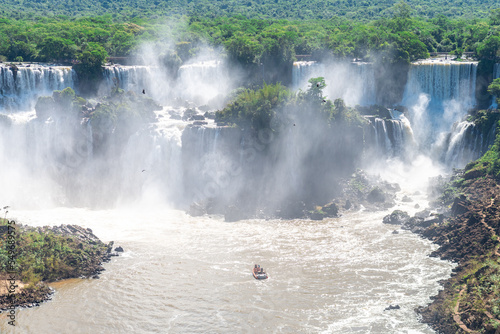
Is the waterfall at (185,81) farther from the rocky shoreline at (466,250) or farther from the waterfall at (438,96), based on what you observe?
the rocky shoreline at (466,250)

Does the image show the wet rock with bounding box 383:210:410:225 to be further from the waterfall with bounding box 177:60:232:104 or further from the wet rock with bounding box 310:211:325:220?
the waterfall with bounding box 177:60:232:104

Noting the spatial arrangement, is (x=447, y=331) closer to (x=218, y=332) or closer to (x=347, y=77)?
(x=218, y=332)

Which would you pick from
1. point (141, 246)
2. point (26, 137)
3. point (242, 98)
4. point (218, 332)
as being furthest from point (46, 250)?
point (242, 98)

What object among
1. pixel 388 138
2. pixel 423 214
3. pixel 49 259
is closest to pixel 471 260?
pixel 423 214

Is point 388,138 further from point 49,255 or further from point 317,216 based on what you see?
point 49,255

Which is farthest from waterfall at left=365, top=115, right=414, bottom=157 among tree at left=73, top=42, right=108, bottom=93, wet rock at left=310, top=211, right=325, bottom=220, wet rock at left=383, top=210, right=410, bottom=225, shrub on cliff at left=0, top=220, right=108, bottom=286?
shrub on cliff at left=0, top=220, right=108, bottom=286

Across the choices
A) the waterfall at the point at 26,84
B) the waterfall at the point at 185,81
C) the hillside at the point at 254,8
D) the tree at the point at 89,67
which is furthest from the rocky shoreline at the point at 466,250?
the hillside at the point at 254,8
